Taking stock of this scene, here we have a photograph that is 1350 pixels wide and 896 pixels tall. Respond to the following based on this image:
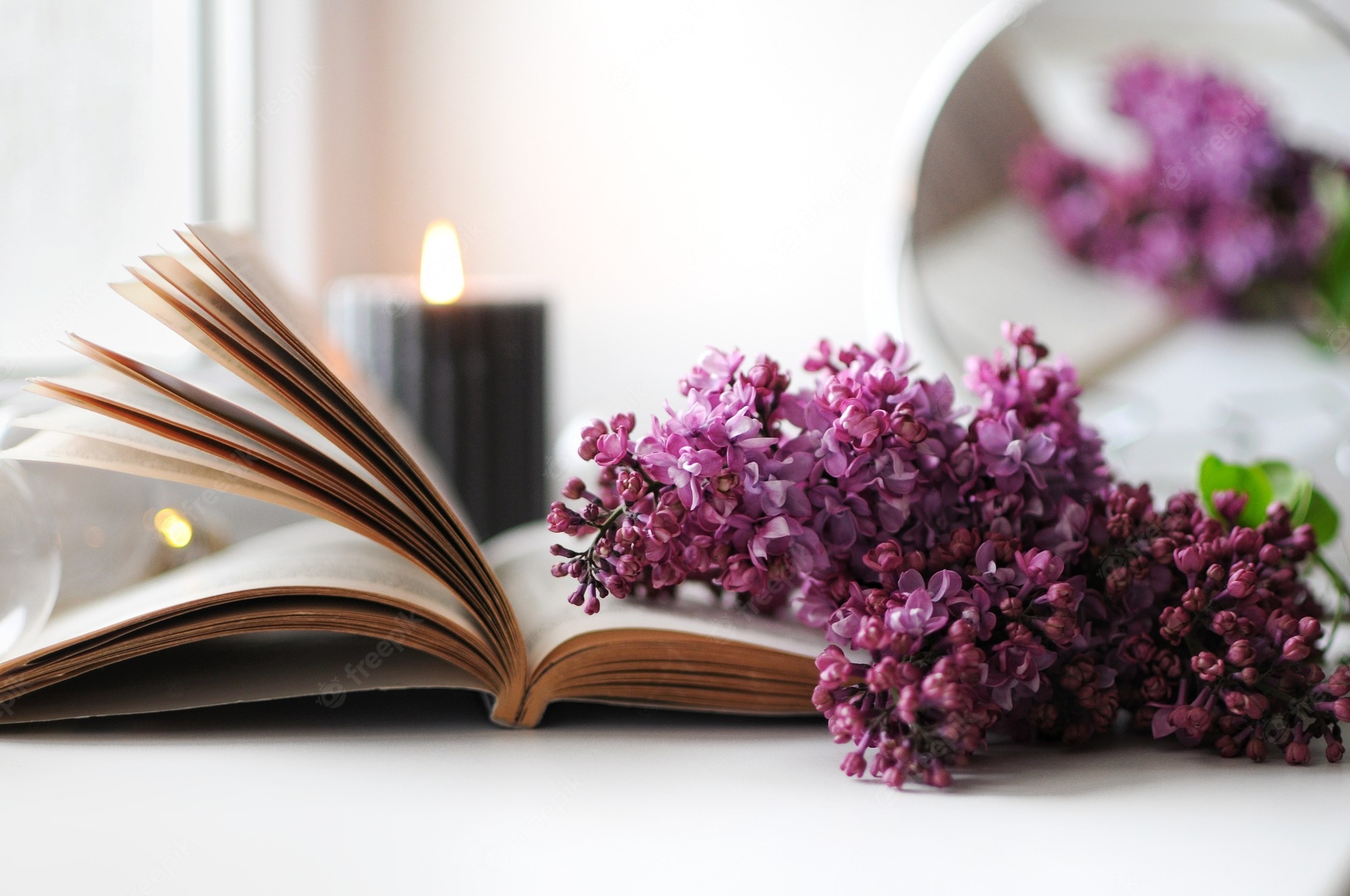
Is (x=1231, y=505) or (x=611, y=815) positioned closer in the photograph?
(x=611, y=815)

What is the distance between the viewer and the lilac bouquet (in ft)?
1.33

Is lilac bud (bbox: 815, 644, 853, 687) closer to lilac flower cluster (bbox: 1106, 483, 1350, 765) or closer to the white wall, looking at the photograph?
lilac flower cluster (bbox: 1106, 483, 1350, 765)

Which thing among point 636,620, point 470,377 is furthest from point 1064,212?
point 636,620

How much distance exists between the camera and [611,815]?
38cm

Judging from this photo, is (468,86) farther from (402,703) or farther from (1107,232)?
(402,703)

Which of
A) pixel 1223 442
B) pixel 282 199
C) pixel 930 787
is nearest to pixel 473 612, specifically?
pixel 930 787

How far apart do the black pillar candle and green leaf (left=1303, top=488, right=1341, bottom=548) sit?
70cm

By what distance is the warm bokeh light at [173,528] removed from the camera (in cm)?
62

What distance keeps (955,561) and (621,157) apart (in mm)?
1068

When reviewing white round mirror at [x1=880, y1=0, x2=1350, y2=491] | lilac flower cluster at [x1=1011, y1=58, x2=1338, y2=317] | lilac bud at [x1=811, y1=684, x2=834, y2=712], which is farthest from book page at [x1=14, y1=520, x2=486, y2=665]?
lilac flower cluster at [x1=1011, y1=58, x2=1338, y2=317]

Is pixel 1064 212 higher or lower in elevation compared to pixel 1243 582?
higher

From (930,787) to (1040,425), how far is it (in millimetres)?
184

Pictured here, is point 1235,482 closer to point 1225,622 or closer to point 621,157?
point 1225,622

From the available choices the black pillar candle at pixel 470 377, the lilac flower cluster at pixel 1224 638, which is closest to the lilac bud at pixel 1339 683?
the lilac flower cluster at pixel 1224 638
